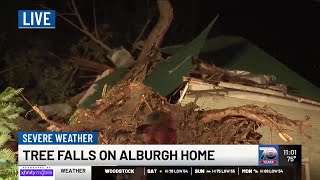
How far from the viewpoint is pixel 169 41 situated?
6.02 feet

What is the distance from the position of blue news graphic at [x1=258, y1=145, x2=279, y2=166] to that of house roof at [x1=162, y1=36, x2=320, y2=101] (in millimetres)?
236

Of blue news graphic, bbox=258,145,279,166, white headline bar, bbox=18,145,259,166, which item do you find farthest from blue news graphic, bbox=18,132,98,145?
blue news graphic, bbox=258,145,279,166

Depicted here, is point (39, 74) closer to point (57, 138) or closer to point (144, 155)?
point (57, 138)

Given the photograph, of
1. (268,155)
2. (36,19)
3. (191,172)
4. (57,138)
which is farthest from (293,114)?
(36,19)

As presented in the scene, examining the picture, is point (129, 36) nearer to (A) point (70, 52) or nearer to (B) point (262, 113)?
(A) point (70, 52)

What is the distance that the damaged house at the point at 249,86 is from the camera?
5.90ft

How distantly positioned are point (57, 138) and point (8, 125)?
0.71 feet

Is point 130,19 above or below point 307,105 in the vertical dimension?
above

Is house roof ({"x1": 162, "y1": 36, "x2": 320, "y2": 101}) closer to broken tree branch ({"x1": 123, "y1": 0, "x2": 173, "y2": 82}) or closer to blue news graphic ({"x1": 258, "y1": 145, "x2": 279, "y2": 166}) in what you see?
broken tree branch ({"x1": 123, "y1": 0, "x2": 173, "y2": 82})

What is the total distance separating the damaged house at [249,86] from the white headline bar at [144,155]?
148 mm

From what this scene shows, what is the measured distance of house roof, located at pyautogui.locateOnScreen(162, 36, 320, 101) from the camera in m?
1.81

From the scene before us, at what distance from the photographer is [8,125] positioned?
1.80 meters

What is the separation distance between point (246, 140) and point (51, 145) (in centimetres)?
71

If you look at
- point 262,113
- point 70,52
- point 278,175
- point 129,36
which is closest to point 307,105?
point 262,113
